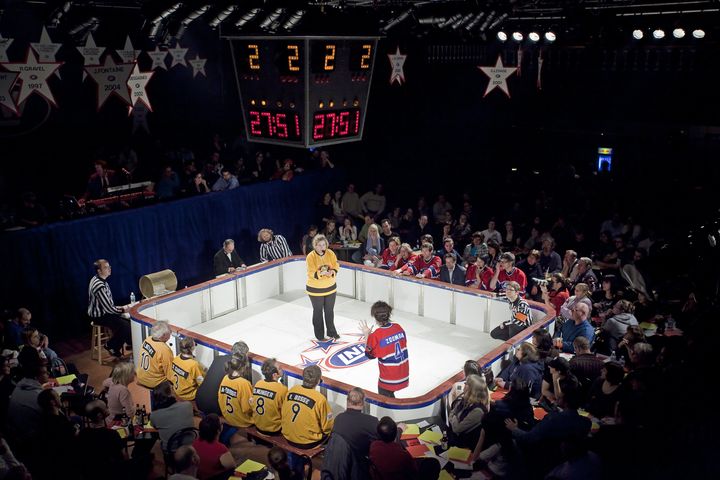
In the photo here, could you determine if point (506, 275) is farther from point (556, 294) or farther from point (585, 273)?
point (585, 273)

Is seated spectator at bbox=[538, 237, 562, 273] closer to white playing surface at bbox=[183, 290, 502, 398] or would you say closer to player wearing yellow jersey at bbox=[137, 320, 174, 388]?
white playing surface at bbox=[183, 290, 502, 398]

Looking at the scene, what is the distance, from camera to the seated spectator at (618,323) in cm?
771

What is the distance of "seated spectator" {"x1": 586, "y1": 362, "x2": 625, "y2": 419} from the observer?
6.01 m

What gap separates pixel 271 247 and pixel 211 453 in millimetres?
6659

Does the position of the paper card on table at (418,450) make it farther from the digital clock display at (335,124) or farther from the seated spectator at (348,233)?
the seated spectator at (348,233)

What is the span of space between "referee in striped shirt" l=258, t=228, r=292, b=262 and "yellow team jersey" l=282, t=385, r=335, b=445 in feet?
18.7

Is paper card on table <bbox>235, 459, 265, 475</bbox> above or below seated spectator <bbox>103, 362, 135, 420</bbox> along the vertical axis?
below

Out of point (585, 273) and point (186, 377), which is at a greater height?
point (585, 273)

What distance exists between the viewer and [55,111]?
14.3 metres

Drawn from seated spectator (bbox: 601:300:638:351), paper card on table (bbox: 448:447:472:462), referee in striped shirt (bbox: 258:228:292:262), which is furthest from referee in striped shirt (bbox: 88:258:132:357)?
seated spectator (bbox: 601:300:638:351)

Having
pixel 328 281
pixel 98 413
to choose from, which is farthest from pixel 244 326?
pixel 98 413

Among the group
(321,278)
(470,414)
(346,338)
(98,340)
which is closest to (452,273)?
(346,338)

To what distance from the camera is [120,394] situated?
6.35 m

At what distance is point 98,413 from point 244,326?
449 centimetres
